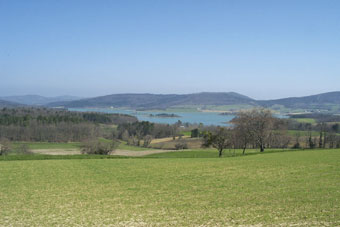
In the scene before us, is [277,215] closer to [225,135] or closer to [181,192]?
[181,192]

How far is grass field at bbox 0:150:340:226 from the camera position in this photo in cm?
1256

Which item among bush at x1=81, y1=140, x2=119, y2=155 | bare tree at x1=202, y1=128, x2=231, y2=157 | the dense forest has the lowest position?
the dense forest

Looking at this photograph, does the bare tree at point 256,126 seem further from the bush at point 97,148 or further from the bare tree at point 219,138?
the bush at point 97,148

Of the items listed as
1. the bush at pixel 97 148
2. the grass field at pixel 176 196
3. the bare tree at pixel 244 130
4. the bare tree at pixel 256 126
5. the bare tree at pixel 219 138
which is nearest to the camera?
the grass field at pixel 176 196

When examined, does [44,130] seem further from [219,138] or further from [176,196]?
[176,196]

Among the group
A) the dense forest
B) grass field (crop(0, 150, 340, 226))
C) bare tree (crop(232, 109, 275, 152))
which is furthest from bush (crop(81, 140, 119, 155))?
the dense forest

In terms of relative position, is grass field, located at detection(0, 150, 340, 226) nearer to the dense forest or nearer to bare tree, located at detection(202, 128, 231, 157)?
bare tree, located at detection(202, 128, 231, 157)

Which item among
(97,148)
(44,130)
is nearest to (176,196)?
(97,148)

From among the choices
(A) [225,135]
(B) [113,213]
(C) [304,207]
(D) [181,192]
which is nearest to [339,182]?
(C) [304,207]

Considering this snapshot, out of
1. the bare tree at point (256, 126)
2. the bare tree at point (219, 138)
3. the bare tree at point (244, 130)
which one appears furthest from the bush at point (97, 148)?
the bare tree at point (256, 126)

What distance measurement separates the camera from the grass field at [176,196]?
12.6m

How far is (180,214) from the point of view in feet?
43.6

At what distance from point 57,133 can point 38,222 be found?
98.4 metres

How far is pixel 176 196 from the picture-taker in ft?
54.2
